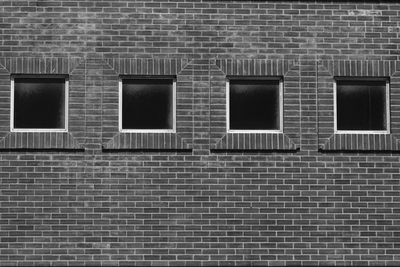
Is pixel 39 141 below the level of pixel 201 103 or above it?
below

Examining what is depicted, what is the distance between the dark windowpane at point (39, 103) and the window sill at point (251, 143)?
7.26ft

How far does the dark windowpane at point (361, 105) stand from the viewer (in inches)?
469

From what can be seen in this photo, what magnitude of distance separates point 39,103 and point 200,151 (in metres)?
2.32

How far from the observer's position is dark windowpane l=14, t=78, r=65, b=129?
461 inches

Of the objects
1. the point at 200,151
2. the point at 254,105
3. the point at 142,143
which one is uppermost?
the point at 254,105

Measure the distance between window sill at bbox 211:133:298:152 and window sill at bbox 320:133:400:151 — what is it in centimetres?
52

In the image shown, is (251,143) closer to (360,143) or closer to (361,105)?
(360,143)

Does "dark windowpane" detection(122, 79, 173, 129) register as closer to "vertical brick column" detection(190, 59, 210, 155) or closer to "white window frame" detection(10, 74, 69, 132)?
"vertical brick column" detection(190, 59, 210, 155)

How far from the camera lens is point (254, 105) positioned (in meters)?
11.9

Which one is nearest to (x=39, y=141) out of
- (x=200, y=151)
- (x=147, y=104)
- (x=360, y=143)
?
(x=147, y=104)

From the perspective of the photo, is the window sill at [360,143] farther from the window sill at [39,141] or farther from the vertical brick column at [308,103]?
the window sill at [39,141]

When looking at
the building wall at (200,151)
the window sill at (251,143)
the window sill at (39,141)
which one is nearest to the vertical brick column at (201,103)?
the building wall at (200,151)

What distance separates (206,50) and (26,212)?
10.8 ft

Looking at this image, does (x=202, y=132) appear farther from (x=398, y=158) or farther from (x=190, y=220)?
(x=398, y=158)
